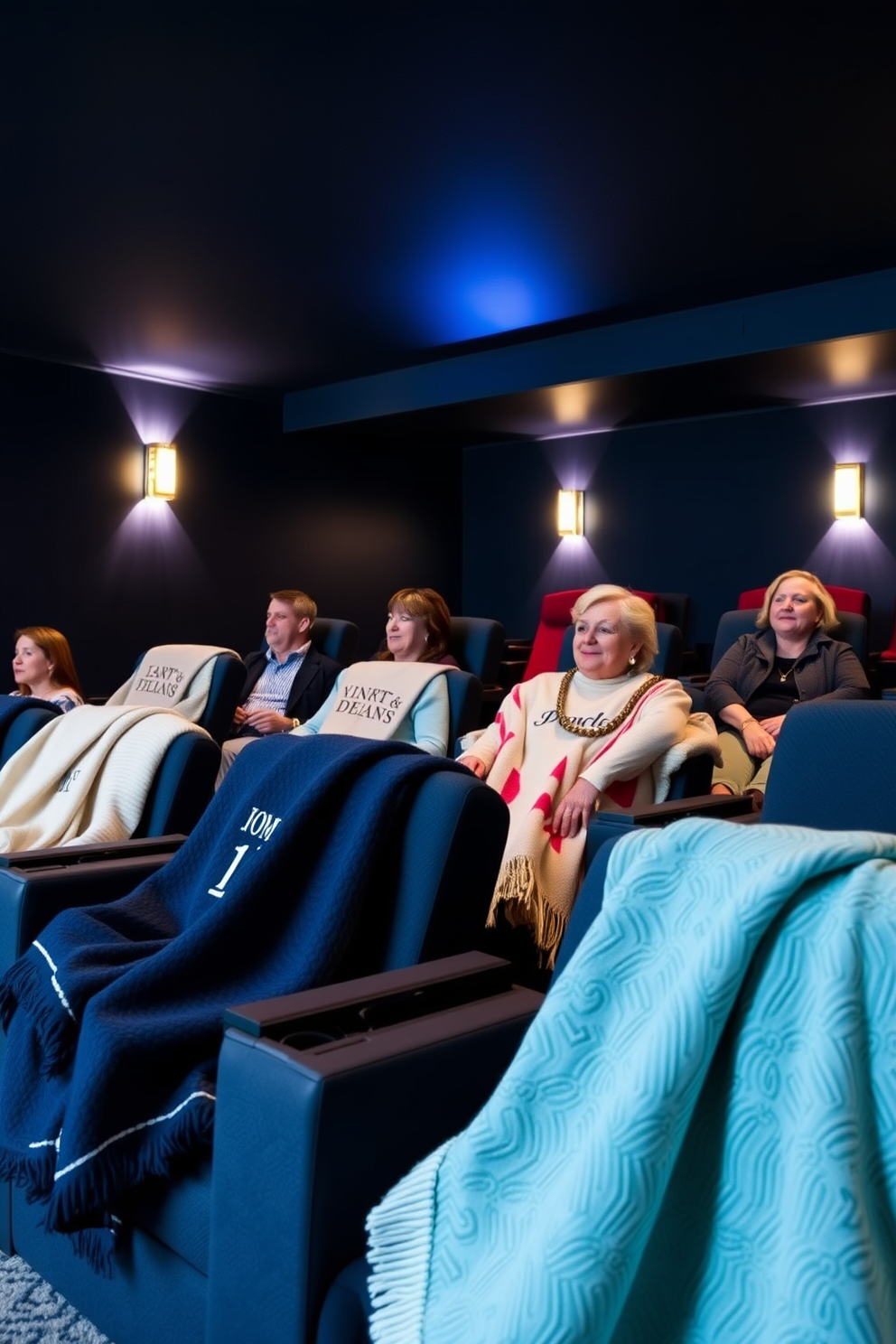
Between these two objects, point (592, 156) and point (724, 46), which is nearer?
point (724, 46)

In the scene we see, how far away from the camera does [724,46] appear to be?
2939 mm

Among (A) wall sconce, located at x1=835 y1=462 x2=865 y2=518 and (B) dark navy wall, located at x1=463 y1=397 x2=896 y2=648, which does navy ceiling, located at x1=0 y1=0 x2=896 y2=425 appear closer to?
(A) wall sconce, located at x1=835 y1=462 x2=865 y2=518

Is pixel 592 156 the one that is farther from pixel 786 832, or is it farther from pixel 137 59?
pixel 786 832

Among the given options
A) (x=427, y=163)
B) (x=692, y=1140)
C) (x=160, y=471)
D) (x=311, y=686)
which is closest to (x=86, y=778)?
(x=692, y=1140)

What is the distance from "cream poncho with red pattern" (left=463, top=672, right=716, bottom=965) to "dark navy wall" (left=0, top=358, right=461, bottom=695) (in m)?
4.14

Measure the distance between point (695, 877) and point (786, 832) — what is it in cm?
10

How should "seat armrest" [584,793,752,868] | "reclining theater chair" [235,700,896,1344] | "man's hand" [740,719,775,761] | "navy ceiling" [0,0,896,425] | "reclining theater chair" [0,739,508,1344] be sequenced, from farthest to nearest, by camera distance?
"man's hand" [740,719,775,761], "navy ceiling" [0,0,896,425], "seat armrest" [584,793,752,868], "reclining theater chair" [0,739,508,1344], "reclining theater chair" [235,700,896,1344]

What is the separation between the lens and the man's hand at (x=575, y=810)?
93.8 inches

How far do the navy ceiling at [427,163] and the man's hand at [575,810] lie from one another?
1.91 meters

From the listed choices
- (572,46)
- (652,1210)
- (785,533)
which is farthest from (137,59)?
(785,533)

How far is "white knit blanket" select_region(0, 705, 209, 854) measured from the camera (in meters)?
2.18

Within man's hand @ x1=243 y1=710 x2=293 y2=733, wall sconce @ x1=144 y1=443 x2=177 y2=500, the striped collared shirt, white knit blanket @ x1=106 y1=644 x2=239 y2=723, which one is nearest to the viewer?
white knit blanket @ x1=106 y1=644 x2=239 y2=723

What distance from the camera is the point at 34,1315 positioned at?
4.91 feet

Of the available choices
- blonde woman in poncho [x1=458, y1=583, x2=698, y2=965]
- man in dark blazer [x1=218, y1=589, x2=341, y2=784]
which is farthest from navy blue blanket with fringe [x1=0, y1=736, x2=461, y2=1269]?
man in dark blazer [x1=218, y1=589, x2=341, y2=784]
